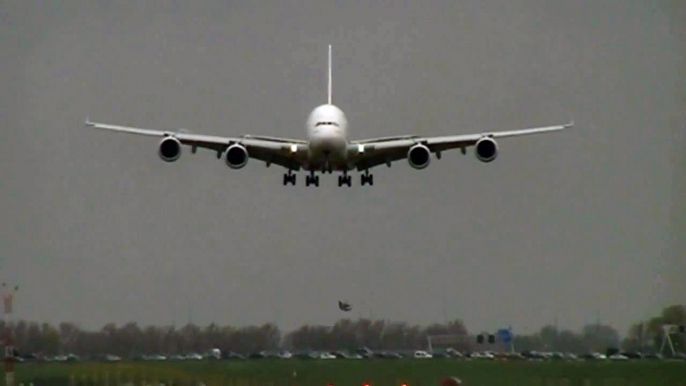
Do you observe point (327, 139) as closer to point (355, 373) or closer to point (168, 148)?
point (168, 148)

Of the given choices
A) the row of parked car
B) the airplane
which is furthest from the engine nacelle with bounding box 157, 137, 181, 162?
the row of parked car

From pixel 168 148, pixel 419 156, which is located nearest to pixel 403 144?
pixel 419 156

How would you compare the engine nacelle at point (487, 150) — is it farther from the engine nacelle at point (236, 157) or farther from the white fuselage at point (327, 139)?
the engine nacelle at point (236, 157)

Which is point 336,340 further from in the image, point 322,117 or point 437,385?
point 437,385

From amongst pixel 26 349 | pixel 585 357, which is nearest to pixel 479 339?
pixel 585 357

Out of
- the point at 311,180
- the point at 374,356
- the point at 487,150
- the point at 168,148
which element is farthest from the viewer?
the point at 311,180

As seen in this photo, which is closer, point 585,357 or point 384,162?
point 585,357
